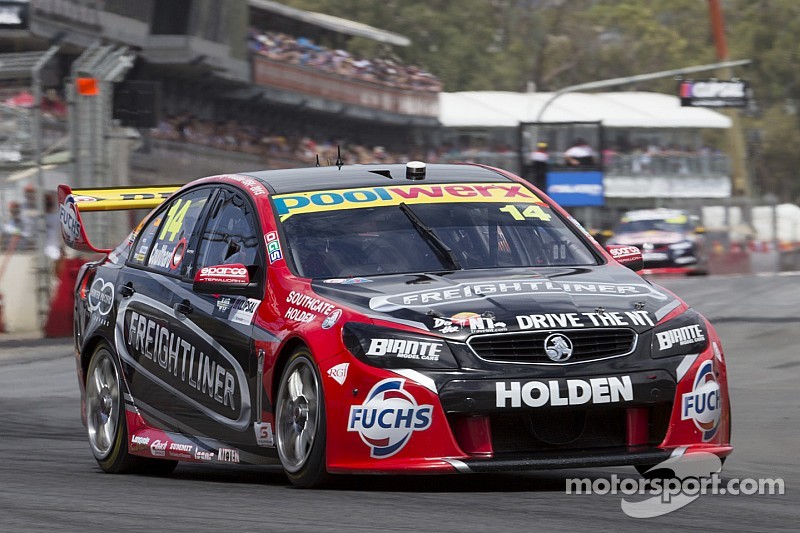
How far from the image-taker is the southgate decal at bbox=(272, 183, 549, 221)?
24.3 feet

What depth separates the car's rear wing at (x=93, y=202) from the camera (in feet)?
30.0

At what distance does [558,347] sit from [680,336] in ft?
1.91

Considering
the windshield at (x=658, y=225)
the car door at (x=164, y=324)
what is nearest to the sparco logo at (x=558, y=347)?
the car door at (x=164, y=324)

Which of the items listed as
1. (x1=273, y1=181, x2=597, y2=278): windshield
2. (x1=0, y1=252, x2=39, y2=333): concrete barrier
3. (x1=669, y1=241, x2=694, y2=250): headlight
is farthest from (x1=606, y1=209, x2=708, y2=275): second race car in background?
(x1=273, y1=181, x2=597, y2=278): windshield

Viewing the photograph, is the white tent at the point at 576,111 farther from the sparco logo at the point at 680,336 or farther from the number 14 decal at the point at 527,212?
the sparco logo at the point at 680,336

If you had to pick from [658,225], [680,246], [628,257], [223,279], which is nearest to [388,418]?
[223,279]

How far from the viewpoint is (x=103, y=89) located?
21.7 meters

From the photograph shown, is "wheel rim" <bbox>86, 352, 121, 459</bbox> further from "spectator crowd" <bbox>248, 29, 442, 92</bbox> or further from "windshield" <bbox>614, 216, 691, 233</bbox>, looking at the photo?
"spectator crowd" <bbox>248, 29, 442, 92</bbox>

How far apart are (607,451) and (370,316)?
1.03m

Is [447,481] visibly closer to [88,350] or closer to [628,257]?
[628,257]

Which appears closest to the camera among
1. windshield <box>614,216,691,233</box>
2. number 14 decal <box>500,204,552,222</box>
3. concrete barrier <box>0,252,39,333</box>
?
number 14 decal <box>500,204,552,222</box>

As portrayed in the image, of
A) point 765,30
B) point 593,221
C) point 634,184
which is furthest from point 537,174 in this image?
point 765,30

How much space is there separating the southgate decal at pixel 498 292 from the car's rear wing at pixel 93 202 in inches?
119

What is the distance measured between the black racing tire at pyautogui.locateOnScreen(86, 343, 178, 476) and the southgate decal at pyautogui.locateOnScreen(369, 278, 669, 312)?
232 centimetres
